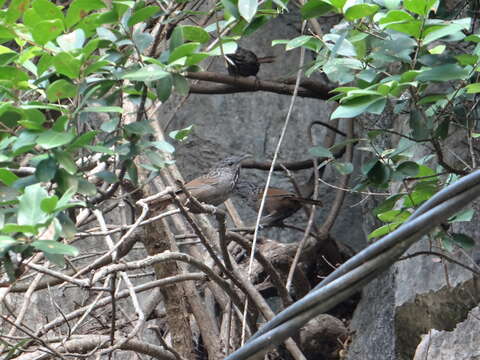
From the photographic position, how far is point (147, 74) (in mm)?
2053

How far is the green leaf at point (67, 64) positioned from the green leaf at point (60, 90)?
0.10 feet

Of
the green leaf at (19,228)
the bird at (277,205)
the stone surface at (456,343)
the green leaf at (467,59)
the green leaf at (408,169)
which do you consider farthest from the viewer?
the bird at (277,205)

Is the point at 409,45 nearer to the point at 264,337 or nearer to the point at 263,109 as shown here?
the point at 264,337

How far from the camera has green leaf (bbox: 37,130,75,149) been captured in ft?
6.24

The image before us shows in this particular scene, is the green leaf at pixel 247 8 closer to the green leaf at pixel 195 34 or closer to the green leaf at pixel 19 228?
the green leaf at pixel 195 34

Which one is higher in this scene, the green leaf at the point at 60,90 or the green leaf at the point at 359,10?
the green leaf at the point at 359,10

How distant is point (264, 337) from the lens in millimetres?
1417

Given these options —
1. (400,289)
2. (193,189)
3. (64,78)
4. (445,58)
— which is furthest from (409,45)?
(193,189)

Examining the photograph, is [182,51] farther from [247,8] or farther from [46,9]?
[46,9]

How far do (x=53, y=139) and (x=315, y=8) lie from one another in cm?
93

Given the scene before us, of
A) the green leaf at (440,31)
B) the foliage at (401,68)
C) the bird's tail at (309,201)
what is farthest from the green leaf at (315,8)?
the bird's tail at (309,201)

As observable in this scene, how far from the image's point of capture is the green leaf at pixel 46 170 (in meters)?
1.97

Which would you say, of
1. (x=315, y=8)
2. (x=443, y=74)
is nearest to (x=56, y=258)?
(x=315, y=8)

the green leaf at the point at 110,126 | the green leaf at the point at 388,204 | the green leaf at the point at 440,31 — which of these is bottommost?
the green leaf at the point at 388,204
